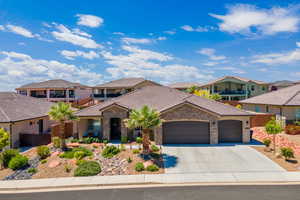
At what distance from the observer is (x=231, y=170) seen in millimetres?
13258

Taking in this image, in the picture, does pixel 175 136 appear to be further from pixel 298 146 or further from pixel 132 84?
pixel 132 84

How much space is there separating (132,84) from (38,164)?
3322cm

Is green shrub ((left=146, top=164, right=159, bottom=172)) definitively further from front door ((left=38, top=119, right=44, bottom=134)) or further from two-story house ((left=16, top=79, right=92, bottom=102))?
two-story house ((left=16, top=79, right=92, bottom=102))

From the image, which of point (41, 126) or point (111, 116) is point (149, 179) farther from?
point (41, 126)

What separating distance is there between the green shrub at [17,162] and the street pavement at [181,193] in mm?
3701

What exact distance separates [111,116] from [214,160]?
37.9 ft

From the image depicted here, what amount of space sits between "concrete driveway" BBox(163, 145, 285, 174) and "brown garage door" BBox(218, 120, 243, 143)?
155 centimetres

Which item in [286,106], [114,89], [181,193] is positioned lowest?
[181,193]

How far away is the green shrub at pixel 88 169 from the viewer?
42.5 feet

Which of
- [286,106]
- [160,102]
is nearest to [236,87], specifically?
[286,106]

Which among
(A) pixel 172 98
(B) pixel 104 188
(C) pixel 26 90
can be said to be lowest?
(B) pixel 104 188

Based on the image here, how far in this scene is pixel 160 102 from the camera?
24031 millimetres

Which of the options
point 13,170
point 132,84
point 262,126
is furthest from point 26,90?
point 262,126

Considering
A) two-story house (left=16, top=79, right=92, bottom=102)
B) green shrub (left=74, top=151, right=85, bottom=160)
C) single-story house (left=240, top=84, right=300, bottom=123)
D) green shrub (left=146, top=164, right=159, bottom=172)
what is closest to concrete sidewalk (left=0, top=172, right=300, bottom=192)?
green shrub (left=146, top=164, right=159, bottom=172)
